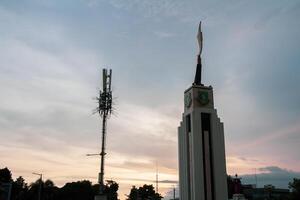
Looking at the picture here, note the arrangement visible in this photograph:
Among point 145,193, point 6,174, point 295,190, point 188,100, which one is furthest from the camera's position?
point 145,193

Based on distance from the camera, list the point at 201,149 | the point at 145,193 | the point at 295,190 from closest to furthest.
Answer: the point at 201,149
the point at 295,190
the point at 145,193

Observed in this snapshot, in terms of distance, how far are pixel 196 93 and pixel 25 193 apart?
75.3 metres

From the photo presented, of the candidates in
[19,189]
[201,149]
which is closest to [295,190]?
[201,149]

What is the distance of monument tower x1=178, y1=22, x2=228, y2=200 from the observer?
187ft

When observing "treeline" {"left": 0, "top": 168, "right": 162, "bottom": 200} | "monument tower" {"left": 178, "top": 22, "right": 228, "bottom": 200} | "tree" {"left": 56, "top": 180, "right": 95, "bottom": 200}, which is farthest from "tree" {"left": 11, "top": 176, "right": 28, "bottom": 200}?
"monument tower" {"left": 178, "top": 22, "right": 228, "bottom": 200}

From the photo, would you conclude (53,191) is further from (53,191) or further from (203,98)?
(203,98)

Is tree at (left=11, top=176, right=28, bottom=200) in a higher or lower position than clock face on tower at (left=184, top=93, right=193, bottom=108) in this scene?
lower

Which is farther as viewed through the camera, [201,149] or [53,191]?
[53,191]

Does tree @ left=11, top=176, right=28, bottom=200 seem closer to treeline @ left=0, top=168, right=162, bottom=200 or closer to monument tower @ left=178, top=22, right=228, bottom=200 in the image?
treeline @ left=0, top=168, right=162, bottom=200

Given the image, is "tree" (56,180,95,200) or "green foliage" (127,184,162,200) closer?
"tree" (56,180,95,200)

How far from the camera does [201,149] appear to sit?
193 ft

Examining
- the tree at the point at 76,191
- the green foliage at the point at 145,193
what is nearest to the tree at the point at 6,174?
the tree at the point at 76,191

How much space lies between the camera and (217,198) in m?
56.4

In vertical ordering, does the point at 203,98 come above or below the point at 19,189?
above
